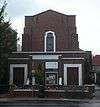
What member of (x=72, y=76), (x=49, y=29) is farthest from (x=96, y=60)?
(x=72, y=76)

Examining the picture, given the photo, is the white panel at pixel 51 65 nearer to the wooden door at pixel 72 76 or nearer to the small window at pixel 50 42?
the wooden door at pixel 72 76

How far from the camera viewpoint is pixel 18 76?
47.2 metres

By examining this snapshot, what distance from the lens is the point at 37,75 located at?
4122 centimetres

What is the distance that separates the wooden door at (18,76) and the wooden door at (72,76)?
19.9ft

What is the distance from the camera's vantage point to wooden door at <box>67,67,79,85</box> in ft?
152

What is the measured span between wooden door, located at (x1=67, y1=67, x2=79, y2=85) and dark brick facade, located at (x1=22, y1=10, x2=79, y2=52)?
6.84 meters

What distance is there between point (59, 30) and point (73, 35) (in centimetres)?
221

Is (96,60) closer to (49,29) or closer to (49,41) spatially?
(49,29)

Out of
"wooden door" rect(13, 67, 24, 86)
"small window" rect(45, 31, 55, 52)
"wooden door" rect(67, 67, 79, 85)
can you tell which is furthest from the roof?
"wooden door" rect(13, 67, 24, 86)

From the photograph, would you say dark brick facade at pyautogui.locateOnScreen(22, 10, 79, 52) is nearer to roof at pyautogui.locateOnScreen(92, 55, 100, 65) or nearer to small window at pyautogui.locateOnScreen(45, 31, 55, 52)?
small window at pyautogui.locateOnScreen(45, 31, 55, 52)

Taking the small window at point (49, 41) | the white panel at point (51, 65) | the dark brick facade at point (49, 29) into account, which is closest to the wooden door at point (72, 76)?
the white panel at point (51, 65)

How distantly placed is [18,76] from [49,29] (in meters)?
9.82

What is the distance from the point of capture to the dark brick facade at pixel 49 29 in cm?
5291

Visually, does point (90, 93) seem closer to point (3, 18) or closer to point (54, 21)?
point (3, 18)
